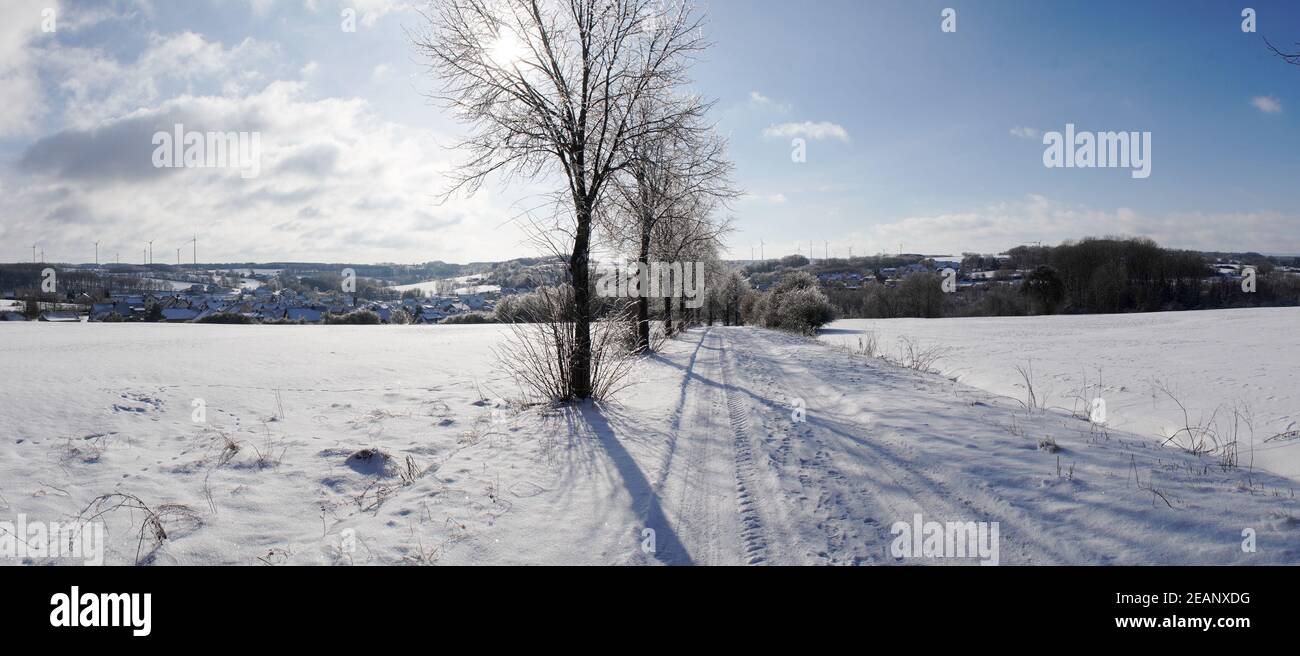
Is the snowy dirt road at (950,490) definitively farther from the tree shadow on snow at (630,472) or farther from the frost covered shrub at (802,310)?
the frost covered shrub at (802,310)

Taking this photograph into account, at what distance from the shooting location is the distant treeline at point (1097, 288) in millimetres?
60375

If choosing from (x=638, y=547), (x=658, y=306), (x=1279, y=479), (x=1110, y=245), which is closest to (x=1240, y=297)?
(x=1110, y=245)

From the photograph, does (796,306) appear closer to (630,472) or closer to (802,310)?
(802,310)

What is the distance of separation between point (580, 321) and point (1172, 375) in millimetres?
13541

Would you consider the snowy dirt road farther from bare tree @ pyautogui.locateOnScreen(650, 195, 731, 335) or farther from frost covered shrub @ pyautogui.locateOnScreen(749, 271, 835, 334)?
frost covered shrub @ pyautogui.locateOnScreen(749, 271, 835, 334)

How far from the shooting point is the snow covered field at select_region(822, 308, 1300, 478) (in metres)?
7.39

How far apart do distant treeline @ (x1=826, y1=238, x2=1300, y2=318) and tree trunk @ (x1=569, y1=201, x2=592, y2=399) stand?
5859cm

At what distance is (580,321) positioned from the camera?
29.1ft

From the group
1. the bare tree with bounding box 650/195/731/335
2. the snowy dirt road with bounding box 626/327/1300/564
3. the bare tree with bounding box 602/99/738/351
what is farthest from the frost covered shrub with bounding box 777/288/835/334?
the snowy dirt road with bounding box 626/327/1300/564

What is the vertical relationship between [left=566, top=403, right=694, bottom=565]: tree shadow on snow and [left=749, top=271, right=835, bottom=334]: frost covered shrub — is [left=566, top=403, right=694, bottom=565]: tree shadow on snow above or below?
below

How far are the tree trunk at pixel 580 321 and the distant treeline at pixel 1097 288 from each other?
192 feet
